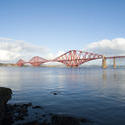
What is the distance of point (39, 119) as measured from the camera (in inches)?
319

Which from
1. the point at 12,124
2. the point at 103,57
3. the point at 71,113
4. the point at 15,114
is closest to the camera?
the point at 12,124

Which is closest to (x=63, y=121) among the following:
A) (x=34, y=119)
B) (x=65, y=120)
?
(x=65, y=120)

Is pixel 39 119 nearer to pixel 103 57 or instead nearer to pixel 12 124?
pixel 12 124

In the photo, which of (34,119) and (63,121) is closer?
(63,121)

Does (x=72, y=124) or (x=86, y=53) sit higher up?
(x=86, y=53)

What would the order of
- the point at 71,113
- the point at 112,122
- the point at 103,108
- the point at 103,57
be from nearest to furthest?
the point at 112,122 → the point at 71,113 → the point at 103,108 → the point at 103,57

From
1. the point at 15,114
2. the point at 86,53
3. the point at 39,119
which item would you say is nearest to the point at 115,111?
the point at 39,119

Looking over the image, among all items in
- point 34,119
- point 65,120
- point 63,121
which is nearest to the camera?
point 63,121

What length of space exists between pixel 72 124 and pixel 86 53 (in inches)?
5229

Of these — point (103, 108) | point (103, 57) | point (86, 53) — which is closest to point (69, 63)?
point (86, 53)

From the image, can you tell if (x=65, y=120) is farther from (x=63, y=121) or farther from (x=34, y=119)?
(x=34, y=119)

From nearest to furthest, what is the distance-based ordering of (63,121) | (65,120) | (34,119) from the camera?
(63,121) → (65,120) → (34,119)

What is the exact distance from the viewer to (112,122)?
7.80 meters

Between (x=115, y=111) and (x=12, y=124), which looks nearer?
(x=12, y=124)
